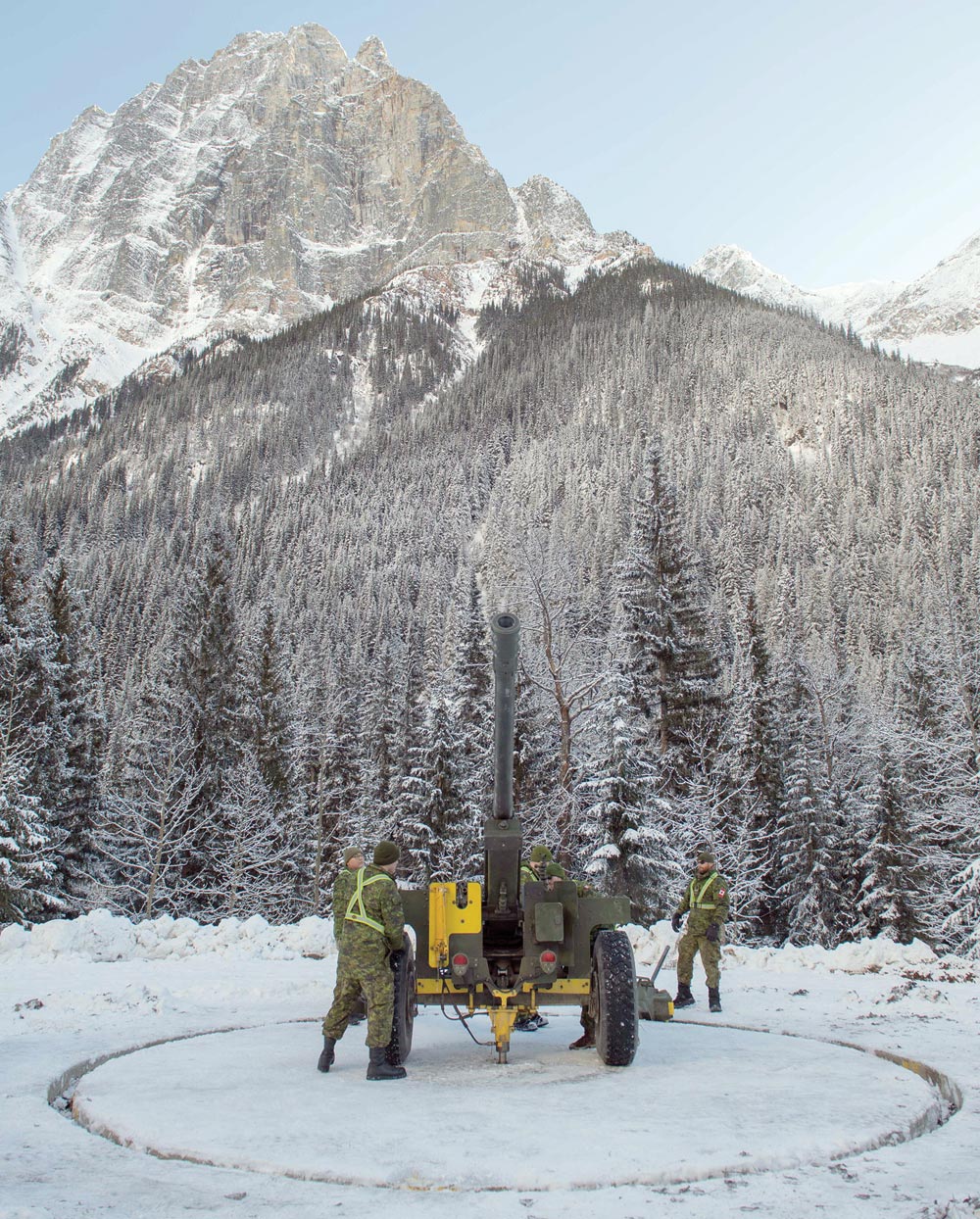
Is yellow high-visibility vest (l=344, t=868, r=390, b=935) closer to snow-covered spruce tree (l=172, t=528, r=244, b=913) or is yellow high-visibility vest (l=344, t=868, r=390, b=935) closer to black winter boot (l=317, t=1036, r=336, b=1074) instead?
black winter boot (l=317, t=1036, r=336, b=1074)

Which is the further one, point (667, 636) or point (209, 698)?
point (209, 698)

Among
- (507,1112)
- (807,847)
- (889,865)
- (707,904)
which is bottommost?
(889,865)

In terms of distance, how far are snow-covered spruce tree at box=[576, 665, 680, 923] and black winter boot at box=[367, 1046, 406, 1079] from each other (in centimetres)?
1433

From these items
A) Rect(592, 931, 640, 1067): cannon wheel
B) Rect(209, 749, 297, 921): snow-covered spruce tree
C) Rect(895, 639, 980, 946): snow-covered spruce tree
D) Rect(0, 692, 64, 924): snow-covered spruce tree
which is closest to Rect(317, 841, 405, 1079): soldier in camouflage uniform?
Rect(592, 931, 640, 1067): cannon wheel

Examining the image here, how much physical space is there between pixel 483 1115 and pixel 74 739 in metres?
26.2

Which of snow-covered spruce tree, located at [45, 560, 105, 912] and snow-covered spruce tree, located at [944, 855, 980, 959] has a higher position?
snow-covered spruce tree, located at [45, 560, 105, 912]

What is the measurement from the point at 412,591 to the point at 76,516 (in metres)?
88.2

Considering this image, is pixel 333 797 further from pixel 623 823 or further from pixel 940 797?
pixel 940 797

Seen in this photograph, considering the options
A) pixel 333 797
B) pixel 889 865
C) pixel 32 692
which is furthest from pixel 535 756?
pixel 333 797

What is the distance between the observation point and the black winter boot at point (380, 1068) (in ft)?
20.7

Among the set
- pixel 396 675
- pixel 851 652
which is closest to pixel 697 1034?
pixel 396 675

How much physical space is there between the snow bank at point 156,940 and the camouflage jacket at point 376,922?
6.02m

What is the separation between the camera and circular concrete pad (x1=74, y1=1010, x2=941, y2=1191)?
433cm

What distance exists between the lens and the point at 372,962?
6.45 metres
